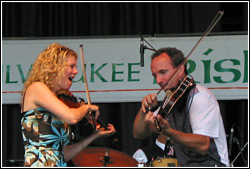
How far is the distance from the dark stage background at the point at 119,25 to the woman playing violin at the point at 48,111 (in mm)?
2165

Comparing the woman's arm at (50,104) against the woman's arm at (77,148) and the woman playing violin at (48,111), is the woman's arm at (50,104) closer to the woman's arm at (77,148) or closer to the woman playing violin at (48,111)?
the woman playing violin at (48,111)

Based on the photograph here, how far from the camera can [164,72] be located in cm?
412

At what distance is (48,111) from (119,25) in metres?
2.55

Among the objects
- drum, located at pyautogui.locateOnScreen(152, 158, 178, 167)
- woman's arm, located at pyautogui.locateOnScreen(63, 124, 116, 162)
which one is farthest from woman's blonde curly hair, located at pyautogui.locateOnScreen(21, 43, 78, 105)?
drum, located at pyautogui.locateOnScreen(152, 158, 178, 167)

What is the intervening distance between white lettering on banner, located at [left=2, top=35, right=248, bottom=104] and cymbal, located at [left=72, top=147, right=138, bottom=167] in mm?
1328

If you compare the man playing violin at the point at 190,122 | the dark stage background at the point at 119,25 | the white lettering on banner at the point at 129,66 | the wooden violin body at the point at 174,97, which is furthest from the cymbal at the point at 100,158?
the dark stage background at the point at 119,25

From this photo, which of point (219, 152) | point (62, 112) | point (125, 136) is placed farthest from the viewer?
point (125, 136)

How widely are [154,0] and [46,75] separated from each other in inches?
85.7

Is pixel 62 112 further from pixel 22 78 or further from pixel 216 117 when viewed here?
pixel 22 78

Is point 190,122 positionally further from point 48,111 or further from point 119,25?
point 119,25

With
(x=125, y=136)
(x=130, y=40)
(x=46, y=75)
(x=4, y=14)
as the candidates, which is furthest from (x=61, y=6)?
(x=46, y=75)

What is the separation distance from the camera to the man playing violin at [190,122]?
3779 mm

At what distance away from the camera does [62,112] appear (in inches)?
136

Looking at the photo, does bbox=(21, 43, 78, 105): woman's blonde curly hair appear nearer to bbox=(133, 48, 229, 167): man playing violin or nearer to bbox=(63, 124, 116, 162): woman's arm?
bbox=(63, 124, 116, 162): woman's arm
